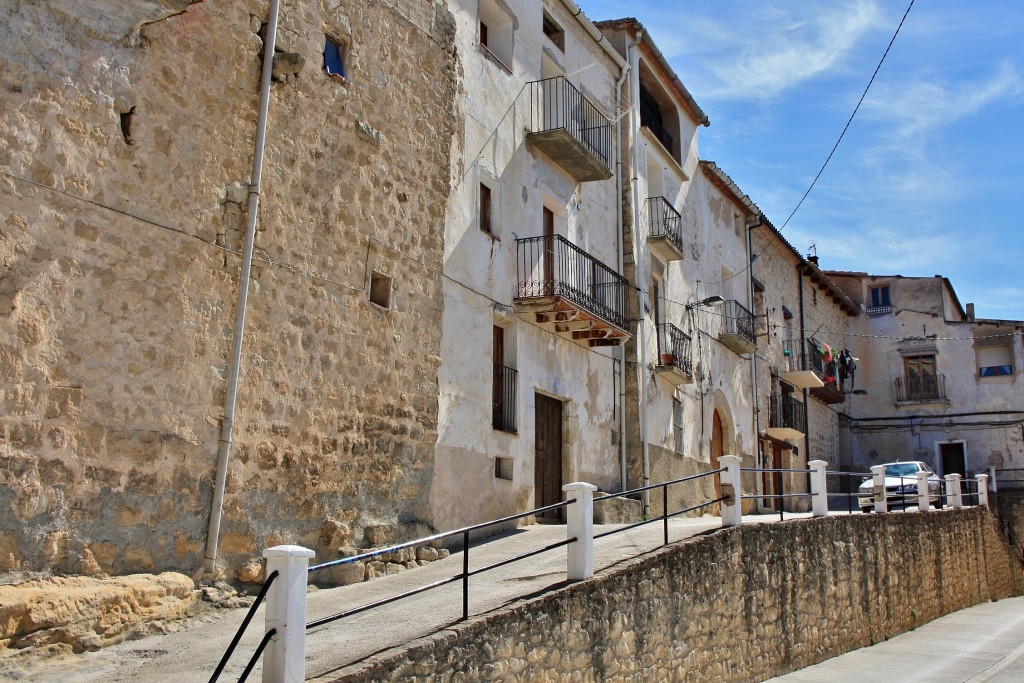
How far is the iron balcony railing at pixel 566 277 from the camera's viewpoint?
15.6 m

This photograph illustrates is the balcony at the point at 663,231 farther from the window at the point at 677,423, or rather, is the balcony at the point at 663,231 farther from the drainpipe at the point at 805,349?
the drainpipe at the point at 805,349

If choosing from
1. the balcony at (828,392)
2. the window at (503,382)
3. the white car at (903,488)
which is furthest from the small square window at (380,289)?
the balcony at (828,392)

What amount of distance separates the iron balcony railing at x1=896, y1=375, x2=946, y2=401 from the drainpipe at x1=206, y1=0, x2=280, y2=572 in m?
29.2

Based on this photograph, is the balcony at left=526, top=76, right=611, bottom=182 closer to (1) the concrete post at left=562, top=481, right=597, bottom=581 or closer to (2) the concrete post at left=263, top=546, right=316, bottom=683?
(1) the concrete post at left=562, top=481, right=597, bottom=581

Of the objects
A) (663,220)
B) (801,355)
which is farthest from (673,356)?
(801,355)

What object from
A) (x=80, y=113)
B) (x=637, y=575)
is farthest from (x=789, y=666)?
(x=80, y=113)

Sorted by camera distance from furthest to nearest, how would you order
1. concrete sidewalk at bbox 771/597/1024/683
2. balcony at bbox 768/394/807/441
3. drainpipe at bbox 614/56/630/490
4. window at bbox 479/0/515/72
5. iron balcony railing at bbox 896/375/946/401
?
iron balcony railing at bbox 896/375/946/401
balcony at bbox 768/394/807/441
drainpipe at bbox 614/56/630/490
window at bbox 479/0/515/72
concrete sidewalk at bbox 771/597/1024/683

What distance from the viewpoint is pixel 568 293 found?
51.9 ft

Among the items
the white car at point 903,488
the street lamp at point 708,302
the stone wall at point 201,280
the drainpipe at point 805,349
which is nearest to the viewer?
the stone wall at point 201,280

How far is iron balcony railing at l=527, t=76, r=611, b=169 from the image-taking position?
1681 centimetres

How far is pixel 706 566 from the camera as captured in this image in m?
10.9

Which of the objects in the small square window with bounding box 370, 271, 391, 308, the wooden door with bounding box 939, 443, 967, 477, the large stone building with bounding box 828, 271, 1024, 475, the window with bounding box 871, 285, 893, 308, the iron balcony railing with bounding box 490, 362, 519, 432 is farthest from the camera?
the window with bounding box 871, 285, 893, 308

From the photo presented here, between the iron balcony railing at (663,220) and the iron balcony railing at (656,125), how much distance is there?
4.74 feet

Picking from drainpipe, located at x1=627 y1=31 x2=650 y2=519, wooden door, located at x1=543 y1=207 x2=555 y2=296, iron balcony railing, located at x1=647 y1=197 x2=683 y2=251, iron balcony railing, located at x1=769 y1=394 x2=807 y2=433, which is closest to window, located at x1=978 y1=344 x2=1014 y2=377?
iron balcony railing, located at x1=769 y1=394 x2=807 y2=433
